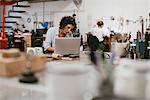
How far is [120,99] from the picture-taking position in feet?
3.30

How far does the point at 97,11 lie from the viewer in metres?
8.77

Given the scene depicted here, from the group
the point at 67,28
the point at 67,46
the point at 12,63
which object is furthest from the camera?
the point at 67,28

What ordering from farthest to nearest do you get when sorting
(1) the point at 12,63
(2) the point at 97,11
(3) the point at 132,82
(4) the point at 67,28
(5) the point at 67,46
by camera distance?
(2) the point at 97,11
(4) the point at 67,28
(5) the point at 67,46
(1) the point at 12,63
(3) the point at 132,82

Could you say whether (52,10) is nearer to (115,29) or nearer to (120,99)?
(115,29)

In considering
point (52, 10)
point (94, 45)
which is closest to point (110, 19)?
point (52, 10)

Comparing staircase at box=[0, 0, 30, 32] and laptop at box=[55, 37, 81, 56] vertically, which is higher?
staircase at box=[0, 0, 30, 32]

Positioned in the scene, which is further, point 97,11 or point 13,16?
point 13,16

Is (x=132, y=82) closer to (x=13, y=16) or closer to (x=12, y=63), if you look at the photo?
(x=12, y=63)

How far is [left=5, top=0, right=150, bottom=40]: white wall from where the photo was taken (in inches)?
310

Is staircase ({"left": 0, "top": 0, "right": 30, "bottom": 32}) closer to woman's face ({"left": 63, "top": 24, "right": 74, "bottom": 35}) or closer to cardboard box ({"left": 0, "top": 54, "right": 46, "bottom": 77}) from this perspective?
woman's face ({"left": 63, "top": 24, "right": 74, "bottom": 35})

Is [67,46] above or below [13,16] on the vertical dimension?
below

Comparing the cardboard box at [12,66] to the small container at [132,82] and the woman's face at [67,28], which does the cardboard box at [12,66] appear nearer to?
the small container at [132,82]

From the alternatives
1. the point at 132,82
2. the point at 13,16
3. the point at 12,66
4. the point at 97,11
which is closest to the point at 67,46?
the point at 12,66

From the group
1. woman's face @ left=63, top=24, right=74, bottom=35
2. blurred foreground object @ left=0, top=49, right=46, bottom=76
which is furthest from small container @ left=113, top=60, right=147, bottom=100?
woman's face @ left=63, top=24, right=74, bottom=35
